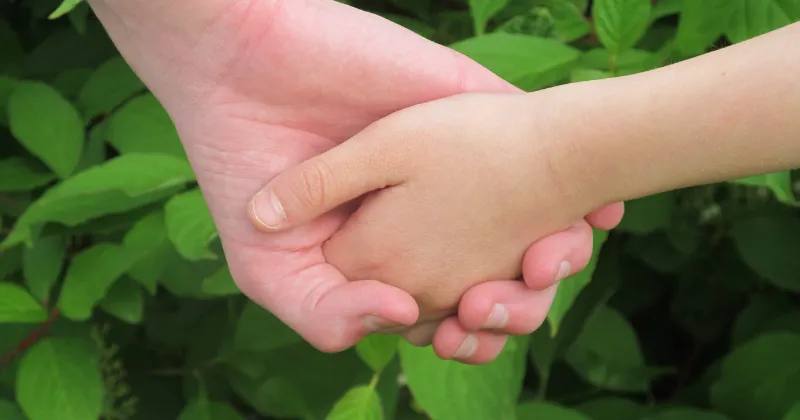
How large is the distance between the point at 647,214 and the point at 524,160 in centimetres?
28

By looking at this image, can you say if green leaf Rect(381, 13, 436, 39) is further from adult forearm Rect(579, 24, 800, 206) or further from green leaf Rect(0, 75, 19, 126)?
green leaf Rect(0, 75, 19, 126)

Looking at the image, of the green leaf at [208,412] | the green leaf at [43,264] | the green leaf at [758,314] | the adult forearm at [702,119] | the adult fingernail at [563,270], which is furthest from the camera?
the green leaf at [758,314]

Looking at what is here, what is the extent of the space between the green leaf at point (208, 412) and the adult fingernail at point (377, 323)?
0.31 meters

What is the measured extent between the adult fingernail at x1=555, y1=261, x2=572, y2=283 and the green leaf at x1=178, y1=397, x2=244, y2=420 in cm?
43

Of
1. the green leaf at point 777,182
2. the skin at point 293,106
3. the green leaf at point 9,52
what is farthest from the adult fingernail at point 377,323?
the green leaf at point 9,52

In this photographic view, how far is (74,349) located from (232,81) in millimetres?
321

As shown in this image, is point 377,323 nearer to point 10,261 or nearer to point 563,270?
point 563,270

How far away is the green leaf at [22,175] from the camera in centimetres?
83

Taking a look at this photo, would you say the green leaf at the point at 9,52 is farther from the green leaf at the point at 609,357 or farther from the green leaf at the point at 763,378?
the green leaf at the point at 763,378

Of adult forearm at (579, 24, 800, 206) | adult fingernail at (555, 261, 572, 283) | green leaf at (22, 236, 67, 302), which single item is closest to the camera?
adult forearm at (579, 24, 800, 206)

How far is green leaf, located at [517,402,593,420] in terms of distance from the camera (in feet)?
2.55

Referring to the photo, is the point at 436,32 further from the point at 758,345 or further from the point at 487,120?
the point at 758,345

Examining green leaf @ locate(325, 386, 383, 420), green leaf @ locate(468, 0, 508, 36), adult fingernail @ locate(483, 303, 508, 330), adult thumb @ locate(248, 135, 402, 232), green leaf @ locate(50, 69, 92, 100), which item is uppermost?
green leaf @ locate(468, 0, 508, 36)

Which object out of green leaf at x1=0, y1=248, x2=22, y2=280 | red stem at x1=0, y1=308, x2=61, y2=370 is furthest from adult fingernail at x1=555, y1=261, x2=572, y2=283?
green leaf at x1=0, y1=248, x2=22, y2=280
